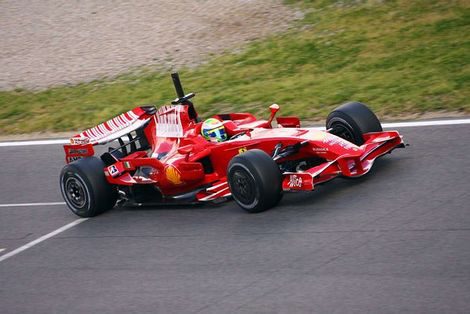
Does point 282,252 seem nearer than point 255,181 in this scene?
Yes

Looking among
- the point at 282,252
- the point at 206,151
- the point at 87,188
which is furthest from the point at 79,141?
the point at 282,252

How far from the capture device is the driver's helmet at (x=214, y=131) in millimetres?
10438

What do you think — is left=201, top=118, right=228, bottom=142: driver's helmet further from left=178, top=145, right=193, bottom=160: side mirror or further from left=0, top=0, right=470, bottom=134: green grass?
left=0, top=0, right=470, bottom=134: green grass

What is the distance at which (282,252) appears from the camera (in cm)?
859

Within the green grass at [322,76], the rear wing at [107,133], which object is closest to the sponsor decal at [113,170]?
the rear wing at [107,133]

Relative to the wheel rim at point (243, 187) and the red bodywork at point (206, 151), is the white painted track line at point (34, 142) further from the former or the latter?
the wheel rim at point (243, 187)

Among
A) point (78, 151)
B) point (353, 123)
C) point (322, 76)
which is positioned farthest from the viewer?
point (322, 76)

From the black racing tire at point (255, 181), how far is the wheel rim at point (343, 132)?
1414mm

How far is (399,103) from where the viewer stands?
13.5m

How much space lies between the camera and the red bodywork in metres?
9.77

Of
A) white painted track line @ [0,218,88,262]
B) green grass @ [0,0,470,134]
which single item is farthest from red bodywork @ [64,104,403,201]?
green grass @ [0,0,470,134]

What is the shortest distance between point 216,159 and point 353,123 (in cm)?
167

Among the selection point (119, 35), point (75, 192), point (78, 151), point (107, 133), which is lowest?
point (75, 192)

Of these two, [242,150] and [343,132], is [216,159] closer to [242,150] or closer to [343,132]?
→ [242,150]
